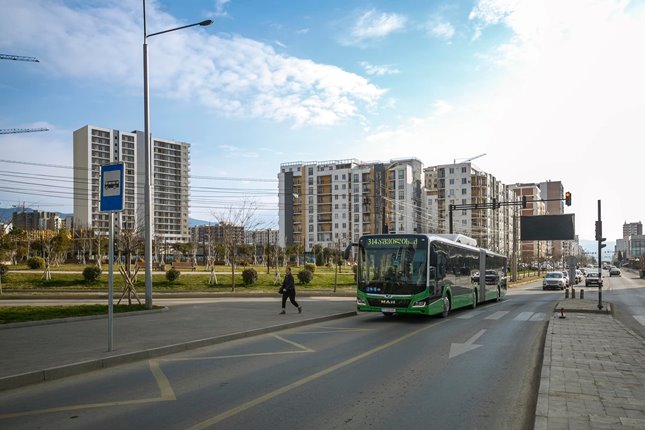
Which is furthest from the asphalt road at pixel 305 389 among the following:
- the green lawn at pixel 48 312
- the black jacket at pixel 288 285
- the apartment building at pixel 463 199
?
the apartment building at pixel 463 199

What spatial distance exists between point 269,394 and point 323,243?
125 m

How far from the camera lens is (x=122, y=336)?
12.5 metres

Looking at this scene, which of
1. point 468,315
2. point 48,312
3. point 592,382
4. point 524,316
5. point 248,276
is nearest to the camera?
point 592,382

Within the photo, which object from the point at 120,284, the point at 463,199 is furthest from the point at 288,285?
the point at 463,199

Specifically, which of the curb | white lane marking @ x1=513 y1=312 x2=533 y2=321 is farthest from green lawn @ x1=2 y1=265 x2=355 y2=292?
the curb

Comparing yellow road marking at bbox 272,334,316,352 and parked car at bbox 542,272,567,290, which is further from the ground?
yellow road marking at bbox 272,334,316,352

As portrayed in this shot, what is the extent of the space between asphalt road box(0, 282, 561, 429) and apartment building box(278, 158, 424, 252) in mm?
108212

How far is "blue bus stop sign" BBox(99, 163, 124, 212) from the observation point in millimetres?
10188

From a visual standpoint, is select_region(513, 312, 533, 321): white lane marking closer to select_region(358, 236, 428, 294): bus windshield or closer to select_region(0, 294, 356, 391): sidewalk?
select_region(358, 236, 428, 294): bus windshield

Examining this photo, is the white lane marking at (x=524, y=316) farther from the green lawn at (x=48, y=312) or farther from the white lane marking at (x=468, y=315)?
the green lawn at (x=48, y=312)

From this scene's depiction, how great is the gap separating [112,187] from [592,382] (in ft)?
29.7

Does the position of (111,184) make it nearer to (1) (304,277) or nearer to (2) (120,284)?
(2) (120,284)

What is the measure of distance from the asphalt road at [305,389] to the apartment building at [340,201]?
355ft

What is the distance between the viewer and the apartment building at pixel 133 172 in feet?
389
